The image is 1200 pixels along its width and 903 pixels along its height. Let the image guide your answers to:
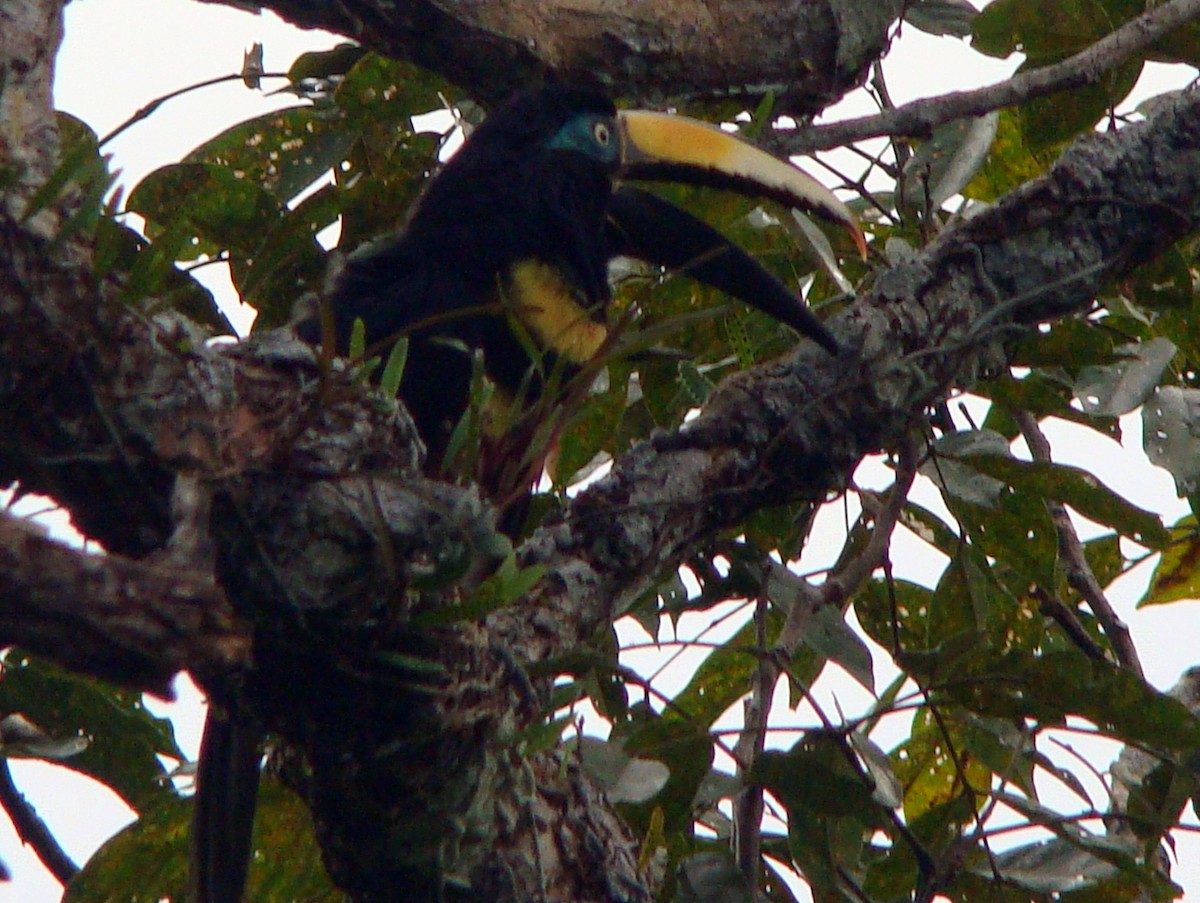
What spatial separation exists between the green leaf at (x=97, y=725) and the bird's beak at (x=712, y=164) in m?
0.97

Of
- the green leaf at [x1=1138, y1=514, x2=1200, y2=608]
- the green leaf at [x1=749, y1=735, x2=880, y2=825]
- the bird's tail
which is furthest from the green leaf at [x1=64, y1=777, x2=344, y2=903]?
the green leaf at [x1=1138, y1=514, x2=1200, y2=608]

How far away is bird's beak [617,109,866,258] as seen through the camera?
6.25 ft

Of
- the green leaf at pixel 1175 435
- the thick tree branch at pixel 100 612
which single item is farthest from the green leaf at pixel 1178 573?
the thick tree branch at pixel 100 612

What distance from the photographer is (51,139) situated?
106cm

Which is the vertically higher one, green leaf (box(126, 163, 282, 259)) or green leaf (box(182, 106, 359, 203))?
green leaf (box(182, 106, 359, 203))

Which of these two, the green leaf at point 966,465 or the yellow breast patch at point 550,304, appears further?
the yellow breast patch at point 550,304

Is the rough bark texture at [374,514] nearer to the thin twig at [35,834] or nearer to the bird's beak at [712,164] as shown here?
the bird's beak at [712,164]

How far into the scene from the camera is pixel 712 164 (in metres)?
2.03

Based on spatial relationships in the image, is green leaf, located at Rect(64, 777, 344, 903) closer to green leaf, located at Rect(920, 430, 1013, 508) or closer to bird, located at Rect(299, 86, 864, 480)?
bird, located at Rect(299, 86, 864, 480)

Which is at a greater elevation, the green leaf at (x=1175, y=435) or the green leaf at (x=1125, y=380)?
the green leaf at (x=1125, y=380)

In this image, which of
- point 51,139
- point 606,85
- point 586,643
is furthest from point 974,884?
point 606,85

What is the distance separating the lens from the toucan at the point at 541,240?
1894 mm

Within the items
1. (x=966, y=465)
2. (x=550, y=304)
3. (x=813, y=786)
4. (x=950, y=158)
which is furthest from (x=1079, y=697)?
(x=550, y=304)

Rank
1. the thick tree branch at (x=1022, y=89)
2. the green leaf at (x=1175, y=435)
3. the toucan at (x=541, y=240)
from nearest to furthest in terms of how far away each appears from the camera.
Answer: the green leaf at (x=1175, y=435), the thick tree branch at (x=1022, y=89), the toucan at (x=541, y=240)
